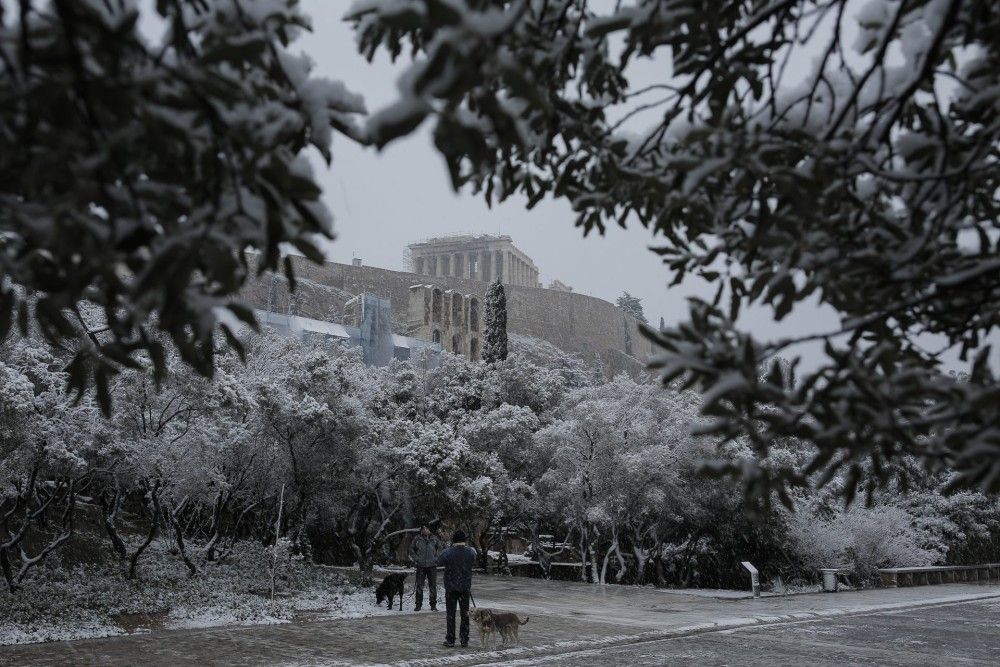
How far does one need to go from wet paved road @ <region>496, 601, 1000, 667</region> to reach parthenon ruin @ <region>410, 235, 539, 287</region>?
102069 mm

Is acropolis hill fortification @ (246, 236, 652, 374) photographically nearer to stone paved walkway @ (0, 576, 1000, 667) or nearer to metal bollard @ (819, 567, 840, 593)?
metal bollard @ (819, 567, 840, 593)

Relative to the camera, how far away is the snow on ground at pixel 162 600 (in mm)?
9336

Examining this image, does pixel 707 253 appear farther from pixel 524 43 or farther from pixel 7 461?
pixel 7 461

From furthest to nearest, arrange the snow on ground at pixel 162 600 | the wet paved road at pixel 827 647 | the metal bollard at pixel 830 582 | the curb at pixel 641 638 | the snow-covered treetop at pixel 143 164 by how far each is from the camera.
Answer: the metal bollard at pixel 830 582, the snow on ground at pixel 162 600, the wet paved road at pixel 827 647, the curb at pixel 641 638, the snow-covered treetop at pixel 143 164

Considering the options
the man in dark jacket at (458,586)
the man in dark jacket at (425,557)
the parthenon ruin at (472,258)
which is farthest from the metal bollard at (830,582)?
the parthenon ruin at (472,258)

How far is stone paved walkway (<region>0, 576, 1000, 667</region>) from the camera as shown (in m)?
7.71

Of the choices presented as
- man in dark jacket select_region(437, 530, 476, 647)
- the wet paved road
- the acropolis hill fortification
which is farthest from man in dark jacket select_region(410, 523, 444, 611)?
the acropolis hill fortification

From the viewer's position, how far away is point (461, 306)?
6009cm

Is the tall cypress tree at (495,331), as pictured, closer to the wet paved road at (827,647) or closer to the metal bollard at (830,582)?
the metal bollard at (830,582)

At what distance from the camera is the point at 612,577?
21.5 meters

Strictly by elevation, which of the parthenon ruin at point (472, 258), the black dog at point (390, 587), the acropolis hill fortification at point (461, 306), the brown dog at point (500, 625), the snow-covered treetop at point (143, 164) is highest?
the parthenon ruin at point (472, 258)

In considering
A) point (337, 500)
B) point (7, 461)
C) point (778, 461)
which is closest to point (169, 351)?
point (7, 461)

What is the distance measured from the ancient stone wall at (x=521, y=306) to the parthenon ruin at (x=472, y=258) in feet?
86.1

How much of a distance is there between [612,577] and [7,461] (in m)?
15.6
